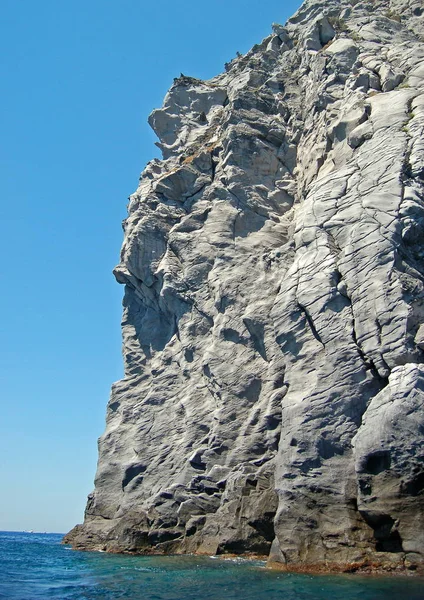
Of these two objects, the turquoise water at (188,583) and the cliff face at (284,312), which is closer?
the turquoise water at (188,583)

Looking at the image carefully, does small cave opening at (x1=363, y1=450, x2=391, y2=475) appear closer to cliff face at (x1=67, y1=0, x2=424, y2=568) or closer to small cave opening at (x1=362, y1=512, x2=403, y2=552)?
cliff face at (x1=67, y1=0, x2=424, y2=568)

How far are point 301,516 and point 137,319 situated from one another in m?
29.4

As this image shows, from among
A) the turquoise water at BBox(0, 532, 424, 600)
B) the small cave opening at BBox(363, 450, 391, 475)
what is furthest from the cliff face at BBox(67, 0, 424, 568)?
the turquoise water at BBox(0, 532, 424, 600)

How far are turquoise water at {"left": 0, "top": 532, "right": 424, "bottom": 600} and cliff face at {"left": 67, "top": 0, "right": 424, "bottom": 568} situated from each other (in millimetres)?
2087

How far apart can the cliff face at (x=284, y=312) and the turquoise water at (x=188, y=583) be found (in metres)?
2.09

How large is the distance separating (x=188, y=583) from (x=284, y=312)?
14.4 metres

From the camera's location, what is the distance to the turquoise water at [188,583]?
19016 millimetres

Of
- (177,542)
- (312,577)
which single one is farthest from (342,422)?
(177,542)

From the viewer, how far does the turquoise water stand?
62.4 ft

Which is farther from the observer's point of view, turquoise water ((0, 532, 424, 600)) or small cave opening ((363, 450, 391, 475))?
small cave opening ((363, 450, 391, 475))

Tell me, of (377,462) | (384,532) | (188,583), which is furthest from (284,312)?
(188,583)

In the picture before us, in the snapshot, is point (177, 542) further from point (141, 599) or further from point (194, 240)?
point (194, 240)

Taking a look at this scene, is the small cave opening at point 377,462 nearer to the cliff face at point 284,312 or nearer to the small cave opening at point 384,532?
the cliff face at point 284,312

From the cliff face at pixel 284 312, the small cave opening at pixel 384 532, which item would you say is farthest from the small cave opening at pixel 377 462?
the small cave opening at pixel 384 532
